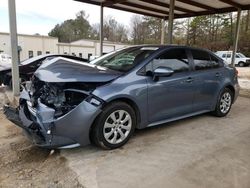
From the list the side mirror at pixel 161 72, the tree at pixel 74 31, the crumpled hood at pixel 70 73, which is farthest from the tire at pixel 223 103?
the tree at pixel 74 31

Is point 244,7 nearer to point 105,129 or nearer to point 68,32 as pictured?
point 105,129

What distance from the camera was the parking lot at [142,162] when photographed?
265 centimetres

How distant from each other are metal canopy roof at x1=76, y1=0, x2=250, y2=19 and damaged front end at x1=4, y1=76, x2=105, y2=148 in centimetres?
671

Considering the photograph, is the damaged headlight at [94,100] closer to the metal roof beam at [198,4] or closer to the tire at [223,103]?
the tire at [223,103]

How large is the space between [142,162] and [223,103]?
109 inches

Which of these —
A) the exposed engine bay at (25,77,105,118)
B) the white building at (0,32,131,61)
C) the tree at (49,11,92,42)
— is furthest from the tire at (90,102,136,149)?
the tree at (49,11,92,42)

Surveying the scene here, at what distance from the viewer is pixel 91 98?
10.2 ft

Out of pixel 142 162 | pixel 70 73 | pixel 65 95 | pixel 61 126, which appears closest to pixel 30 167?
pixel 61 126

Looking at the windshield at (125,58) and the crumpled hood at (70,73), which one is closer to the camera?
the crumpled hood at (70,73)

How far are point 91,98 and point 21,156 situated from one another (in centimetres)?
117

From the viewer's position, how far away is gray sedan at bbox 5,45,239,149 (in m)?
3.01

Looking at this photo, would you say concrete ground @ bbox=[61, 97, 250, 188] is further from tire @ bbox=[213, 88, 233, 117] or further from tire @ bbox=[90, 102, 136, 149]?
tire @ bbox=[213, 88, 233, 117]

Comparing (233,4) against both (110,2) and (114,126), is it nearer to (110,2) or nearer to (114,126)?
(110,2)

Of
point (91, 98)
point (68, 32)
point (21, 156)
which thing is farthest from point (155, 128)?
point (68, 32)
